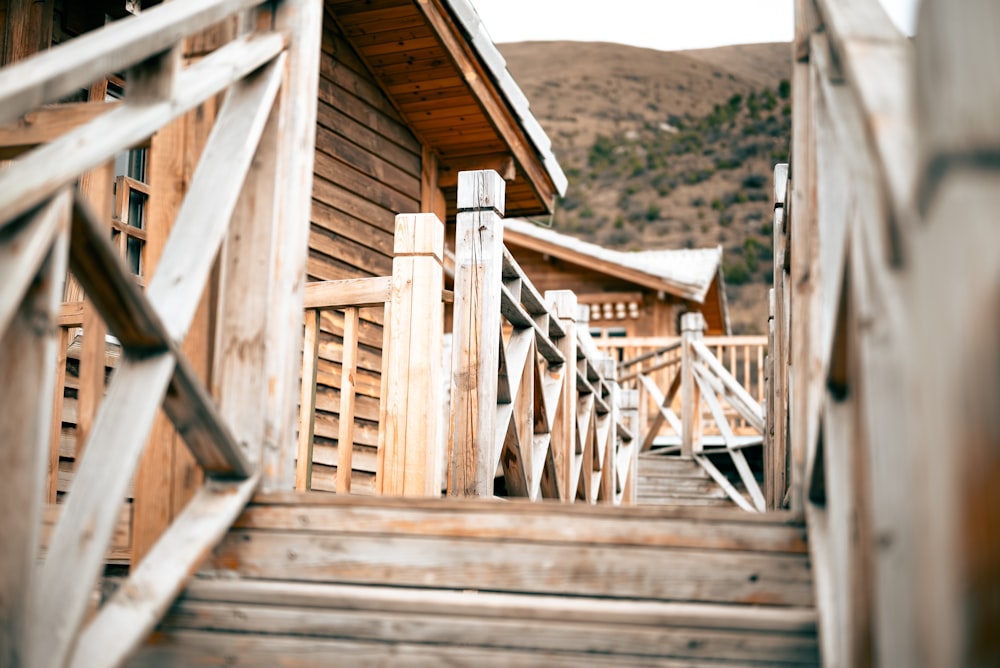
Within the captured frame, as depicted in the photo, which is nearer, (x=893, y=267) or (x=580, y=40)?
(x=893, y=267)

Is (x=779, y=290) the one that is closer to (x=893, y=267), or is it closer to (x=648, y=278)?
(x=893, y=267)

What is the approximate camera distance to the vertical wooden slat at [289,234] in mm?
2572

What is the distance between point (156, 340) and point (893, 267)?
1.44m

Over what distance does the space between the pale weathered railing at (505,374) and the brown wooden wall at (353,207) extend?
172 centimetres

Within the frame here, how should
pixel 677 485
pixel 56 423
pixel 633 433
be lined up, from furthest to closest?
pixel 677 485
pixel 633 433
pixel 56 423

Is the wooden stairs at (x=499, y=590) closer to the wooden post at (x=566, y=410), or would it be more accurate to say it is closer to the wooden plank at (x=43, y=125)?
the wooden plank at (x=43, y=125)

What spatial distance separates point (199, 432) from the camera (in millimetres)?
2354

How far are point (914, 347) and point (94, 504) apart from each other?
4.88 feet

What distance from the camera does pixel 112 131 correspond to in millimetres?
1959

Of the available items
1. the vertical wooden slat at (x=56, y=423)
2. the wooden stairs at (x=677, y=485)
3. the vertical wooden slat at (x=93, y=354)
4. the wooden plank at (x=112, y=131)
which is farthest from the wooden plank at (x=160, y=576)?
the wooden stairs at (x=677, y=485)

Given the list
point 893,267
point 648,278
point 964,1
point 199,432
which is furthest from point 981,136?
point 648,278

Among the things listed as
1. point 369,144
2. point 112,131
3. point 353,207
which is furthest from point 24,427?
point 369,144

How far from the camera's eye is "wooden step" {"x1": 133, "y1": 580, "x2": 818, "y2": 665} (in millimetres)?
1916

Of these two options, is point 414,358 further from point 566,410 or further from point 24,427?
point 24,427
